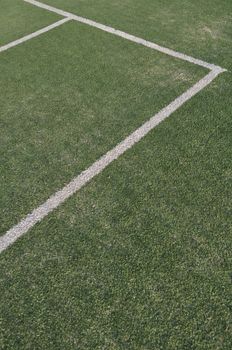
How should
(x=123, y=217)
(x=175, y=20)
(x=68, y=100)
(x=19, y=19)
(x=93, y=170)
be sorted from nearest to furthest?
(x=123, y=217), (x=93, y=170), (x=68, y=100), (x=175, y=20), (x=19, y=19)

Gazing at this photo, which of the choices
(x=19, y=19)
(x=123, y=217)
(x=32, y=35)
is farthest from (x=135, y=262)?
(x=19, y=19)

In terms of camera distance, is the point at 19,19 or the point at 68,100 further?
the point at 19,19

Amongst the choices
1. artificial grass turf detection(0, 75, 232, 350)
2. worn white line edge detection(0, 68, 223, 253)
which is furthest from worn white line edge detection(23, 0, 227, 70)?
artificial grass turf detection(0, 75, 232, 350)

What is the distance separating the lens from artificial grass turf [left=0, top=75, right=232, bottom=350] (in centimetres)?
387

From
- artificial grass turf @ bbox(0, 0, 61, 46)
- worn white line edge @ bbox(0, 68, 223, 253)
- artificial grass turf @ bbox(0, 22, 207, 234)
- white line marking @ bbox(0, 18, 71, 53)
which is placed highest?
artificial grass turf @ bbox(0, 0, 61, 46)

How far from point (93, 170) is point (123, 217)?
0.96 metres

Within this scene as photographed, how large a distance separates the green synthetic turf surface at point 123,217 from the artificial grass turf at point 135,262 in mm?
13

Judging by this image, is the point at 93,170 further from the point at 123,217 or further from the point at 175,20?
the point at 175,20

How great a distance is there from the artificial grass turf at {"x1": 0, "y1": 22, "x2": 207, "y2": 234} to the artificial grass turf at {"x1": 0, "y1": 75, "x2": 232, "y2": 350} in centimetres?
56

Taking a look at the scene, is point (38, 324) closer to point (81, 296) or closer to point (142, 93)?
point (81, 296)

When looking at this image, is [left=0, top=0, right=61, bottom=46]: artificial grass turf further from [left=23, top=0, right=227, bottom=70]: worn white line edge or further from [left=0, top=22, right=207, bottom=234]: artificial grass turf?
[left=0, top=22, right=207, bottom=234]: artificial grass turf

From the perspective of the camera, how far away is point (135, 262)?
4.42m

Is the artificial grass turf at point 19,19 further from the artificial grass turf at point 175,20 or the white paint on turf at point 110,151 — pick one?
the artificial grass turf at point 175,20

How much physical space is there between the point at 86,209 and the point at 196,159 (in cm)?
174
